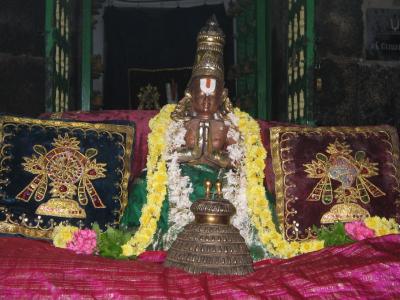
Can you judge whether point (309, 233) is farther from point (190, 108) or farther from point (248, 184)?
point (190, 108)

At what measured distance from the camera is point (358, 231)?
2.72 metres

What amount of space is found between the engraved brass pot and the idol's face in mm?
1228

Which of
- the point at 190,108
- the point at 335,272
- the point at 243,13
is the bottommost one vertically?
the point at 335,272

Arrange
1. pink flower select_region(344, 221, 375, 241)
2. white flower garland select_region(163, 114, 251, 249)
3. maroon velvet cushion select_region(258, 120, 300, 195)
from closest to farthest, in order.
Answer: pink flower select_region(344, 221, 375, 241)
white flower garland select_region(163, 114, 251, 249)
maroon velvet cushion select_region(258, 120, 300, 195)

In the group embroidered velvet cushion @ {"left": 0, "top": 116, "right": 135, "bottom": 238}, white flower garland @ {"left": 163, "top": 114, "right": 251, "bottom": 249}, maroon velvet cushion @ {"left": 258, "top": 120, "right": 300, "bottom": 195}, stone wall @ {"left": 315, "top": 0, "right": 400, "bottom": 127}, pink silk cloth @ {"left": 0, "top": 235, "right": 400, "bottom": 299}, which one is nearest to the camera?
pink silk cloth @ {"left": 0, "top": 235, "right": 400, "bottom": 299}

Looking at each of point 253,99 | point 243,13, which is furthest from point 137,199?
point 243,13

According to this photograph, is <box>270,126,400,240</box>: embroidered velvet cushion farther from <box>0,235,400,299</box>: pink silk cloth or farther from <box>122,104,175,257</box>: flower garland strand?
<box>0,235,400,299</box>: pink silk cloth

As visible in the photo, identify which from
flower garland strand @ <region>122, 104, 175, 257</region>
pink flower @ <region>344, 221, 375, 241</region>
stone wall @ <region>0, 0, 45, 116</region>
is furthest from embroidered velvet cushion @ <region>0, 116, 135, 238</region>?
stone wall @ <region>0, 0, 45, 116</region>

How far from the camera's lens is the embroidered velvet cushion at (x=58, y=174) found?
2.81 metres

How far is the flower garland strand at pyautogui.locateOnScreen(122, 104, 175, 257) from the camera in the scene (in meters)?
2.84

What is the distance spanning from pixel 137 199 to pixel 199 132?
54 centimetres

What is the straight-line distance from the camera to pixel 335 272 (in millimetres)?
2012

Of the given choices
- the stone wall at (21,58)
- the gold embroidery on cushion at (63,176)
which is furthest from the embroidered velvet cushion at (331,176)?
the stone wall at (21,58)

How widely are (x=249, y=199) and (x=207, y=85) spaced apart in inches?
29.1
